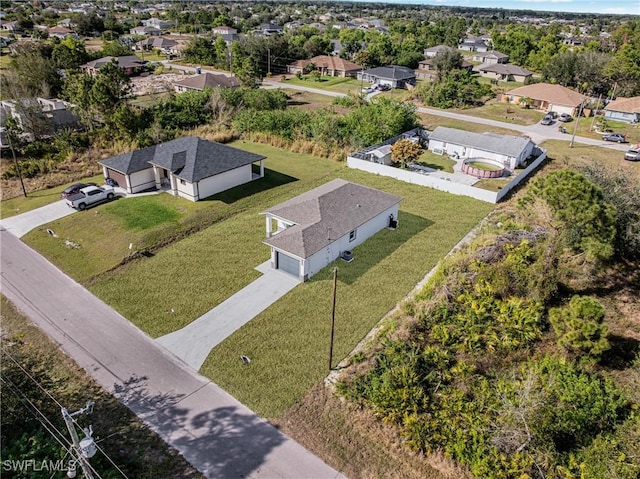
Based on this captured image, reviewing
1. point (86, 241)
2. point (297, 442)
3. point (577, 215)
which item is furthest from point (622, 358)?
point (86, 241)

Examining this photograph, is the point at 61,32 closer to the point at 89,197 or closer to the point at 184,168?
the point at 89,197

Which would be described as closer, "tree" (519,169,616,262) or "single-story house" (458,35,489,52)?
"tree" (519,169,616,262)

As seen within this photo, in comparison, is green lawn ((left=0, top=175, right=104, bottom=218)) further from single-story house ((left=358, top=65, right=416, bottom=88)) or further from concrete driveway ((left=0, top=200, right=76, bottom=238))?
single-story house ((left=358, top=65, right=416, bottom=88))

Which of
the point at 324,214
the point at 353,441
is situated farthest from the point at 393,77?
the point at 353,441

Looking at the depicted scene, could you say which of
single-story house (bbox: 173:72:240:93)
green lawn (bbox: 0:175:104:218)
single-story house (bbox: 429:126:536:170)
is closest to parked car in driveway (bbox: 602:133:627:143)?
single-story house (bbox: 429:126:536:170)

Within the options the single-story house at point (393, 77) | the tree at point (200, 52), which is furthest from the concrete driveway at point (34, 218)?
the tree at point (200, 52)

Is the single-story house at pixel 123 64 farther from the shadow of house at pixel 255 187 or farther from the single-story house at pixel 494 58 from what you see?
the single-story house at pixel 494 58
